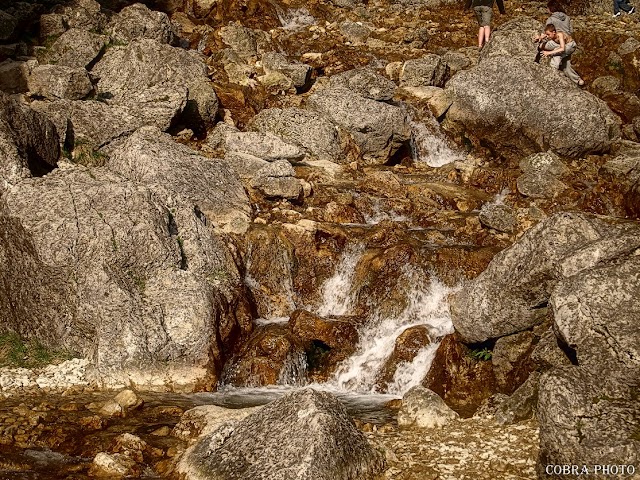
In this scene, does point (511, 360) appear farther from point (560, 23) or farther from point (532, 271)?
point (560, 23)

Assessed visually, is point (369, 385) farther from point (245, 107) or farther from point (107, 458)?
point (245, 107)

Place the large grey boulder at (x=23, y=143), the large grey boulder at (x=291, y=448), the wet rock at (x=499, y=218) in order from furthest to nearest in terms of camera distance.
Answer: the wet rock at (x=499, y=218) < the large grey boulder at (x=23, y=143) < the large grey boulder at (x=291, y=448)

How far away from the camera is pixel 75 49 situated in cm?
2808

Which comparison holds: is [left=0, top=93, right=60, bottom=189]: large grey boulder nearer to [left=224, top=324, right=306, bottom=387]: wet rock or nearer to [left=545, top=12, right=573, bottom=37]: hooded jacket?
[left=224, top=324, right=306, bottom=387]: wet rock

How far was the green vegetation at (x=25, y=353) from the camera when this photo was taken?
15.9 metres

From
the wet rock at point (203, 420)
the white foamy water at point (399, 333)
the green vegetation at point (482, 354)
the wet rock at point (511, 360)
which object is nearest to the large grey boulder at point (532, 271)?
the wet rock at point (511, 360)

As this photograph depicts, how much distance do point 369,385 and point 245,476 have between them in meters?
7.20

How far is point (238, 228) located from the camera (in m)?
20.3

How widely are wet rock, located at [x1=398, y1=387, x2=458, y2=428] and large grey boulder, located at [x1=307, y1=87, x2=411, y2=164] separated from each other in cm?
1571

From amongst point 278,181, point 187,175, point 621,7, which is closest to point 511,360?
point 278,181

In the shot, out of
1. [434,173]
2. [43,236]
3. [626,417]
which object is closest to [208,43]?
[434,173]

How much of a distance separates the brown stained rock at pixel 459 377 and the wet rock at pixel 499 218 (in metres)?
5.87

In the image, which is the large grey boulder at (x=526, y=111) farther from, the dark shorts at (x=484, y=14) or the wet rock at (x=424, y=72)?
the dark shorts at (x=484, y=14)

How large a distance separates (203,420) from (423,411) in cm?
396
